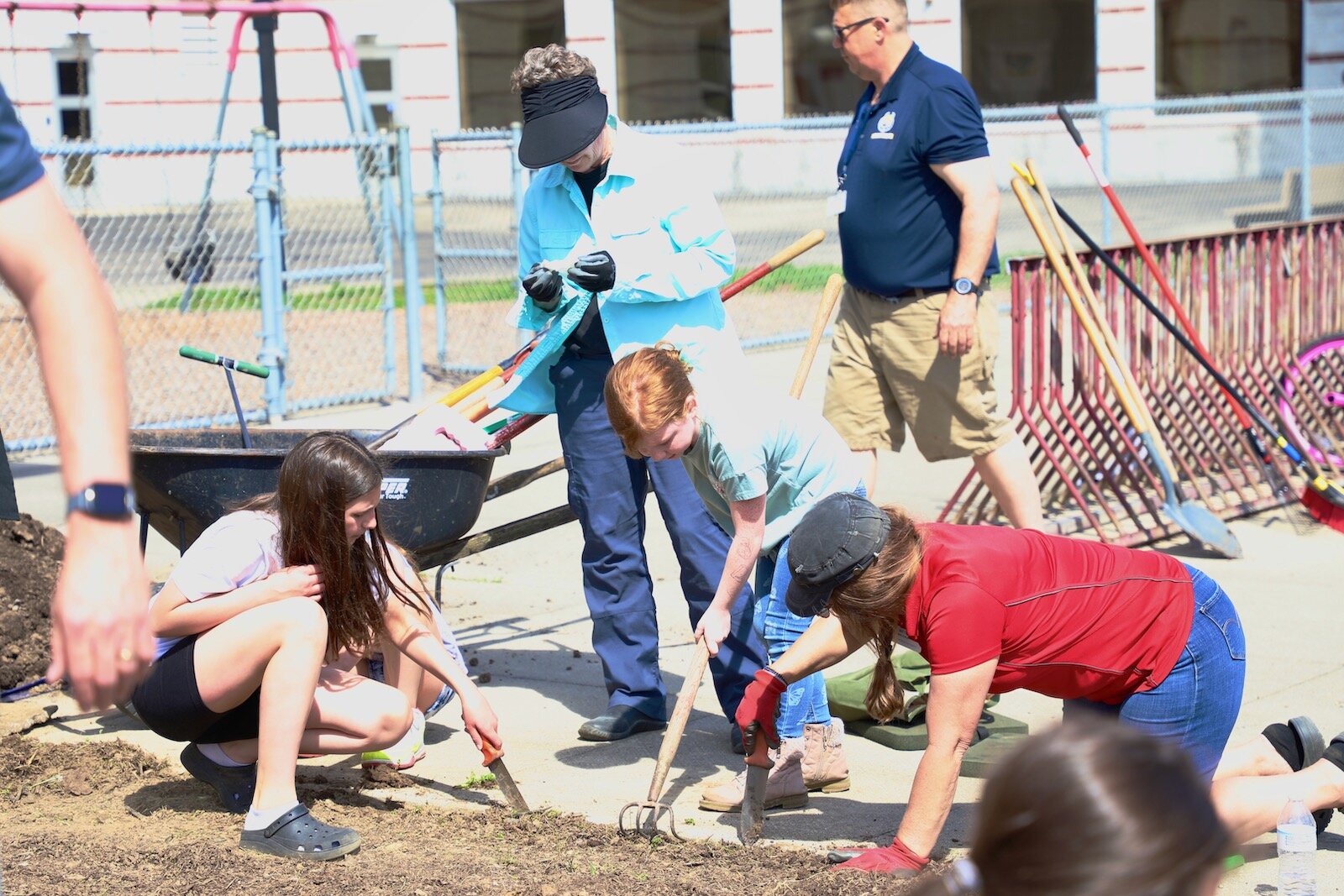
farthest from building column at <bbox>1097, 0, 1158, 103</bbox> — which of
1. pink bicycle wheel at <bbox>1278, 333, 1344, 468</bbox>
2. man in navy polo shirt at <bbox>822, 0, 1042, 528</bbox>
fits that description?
man in navy polo shirt at <bbox>822, 0, 1042, 528</bbox>

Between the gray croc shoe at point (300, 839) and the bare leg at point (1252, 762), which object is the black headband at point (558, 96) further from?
the bare leg at point (1252, 762)

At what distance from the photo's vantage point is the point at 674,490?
4.35 meters

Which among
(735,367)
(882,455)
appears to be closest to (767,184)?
(882,455)

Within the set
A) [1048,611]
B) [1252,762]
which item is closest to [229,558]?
[1048,611]

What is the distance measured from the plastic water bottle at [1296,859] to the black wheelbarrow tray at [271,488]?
2232 mm

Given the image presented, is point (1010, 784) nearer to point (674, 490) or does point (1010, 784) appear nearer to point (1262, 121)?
point (674, 490)

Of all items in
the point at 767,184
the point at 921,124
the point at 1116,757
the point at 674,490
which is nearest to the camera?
the point at 1116,757

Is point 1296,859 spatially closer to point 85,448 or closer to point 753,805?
point 753,805

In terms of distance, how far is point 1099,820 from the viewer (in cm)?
138

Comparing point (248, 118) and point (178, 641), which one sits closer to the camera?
point (178, 641)

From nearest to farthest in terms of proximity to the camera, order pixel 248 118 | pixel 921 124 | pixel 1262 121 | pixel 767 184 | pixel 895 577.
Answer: pixel 895 577
pixel 921 124
pixel 767 184
pixel 1262 121
pixel 248 118

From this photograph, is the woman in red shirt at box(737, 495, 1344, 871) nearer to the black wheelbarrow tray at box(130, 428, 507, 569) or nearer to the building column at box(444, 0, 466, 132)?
the black wheelbarrow tray at box(130, 428, 507, 569)

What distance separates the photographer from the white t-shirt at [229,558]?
363cm

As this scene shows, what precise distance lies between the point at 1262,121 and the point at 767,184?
7735 mm
